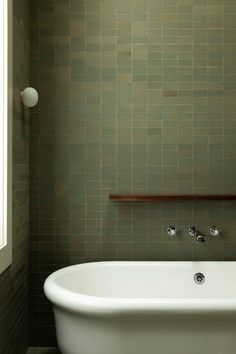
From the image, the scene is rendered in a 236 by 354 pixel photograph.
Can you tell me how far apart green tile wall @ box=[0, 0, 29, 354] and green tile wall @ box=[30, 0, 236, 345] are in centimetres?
12

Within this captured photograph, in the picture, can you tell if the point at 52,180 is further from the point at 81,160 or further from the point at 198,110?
the point at 198,110

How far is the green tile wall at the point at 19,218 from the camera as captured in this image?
172 centimetres

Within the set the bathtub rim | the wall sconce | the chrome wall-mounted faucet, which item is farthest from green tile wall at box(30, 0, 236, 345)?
the bathtub rim

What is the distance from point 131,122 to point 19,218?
0.92 meters

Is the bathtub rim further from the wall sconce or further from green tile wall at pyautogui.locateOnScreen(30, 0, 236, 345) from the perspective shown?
the wall sconce

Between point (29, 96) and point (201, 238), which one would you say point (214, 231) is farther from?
point (29, 96)

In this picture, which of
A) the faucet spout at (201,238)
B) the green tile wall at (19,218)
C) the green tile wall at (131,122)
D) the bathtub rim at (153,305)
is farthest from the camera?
the green tile wall at (131,122)

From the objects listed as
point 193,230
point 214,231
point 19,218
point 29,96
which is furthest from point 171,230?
point 29,96

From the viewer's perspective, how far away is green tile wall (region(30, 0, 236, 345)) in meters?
2.20

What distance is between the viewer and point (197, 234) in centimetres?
211

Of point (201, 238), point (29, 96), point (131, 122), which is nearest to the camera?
point (29, 96)

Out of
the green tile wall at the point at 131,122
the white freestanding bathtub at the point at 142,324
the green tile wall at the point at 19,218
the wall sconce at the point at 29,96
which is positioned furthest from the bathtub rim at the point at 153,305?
the wall sconce at the point at 29,96

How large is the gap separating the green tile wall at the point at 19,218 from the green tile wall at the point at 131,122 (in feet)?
0.38

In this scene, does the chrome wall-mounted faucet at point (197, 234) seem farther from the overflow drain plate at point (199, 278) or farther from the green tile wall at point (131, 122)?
the overflow drain plate at point (199, 278)
